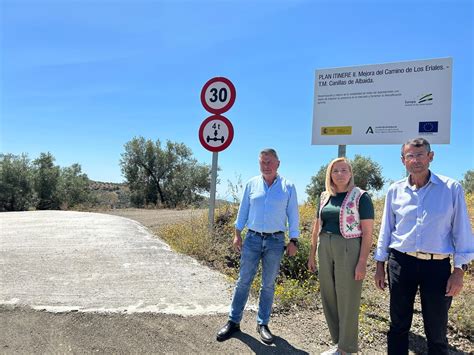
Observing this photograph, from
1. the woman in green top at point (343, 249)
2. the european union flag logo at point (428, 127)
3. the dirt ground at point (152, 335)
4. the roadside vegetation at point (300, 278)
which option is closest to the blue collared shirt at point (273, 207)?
the woman in green top at point (343, 249)

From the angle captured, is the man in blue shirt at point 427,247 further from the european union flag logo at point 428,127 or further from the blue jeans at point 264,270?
the european union flag logo at point 428,127

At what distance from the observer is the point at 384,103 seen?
674 cm

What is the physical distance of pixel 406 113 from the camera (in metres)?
6.54

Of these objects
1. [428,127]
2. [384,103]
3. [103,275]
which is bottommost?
[103,275]

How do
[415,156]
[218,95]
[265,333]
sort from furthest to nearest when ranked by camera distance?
[218,95]
[265,333]
[415,156]

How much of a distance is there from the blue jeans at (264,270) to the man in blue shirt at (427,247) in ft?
3.68

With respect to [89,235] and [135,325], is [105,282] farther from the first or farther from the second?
[89,235]

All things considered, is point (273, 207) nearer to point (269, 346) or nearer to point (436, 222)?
point (269, 346)

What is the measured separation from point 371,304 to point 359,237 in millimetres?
1942

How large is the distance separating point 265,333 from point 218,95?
4.55m

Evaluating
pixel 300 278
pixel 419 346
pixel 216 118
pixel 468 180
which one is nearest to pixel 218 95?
pixel 216 118

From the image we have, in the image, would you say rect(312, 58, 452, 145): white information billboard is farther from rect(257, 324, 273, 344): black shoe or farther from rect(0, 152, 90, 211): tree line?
rect(0, 152, 90, 211): tree line

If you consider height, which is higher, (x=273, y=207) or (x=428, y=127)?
(x=428, y=127)

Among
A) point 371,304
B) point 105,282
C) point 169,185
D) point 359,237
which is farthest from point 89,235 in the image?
point 169,185
